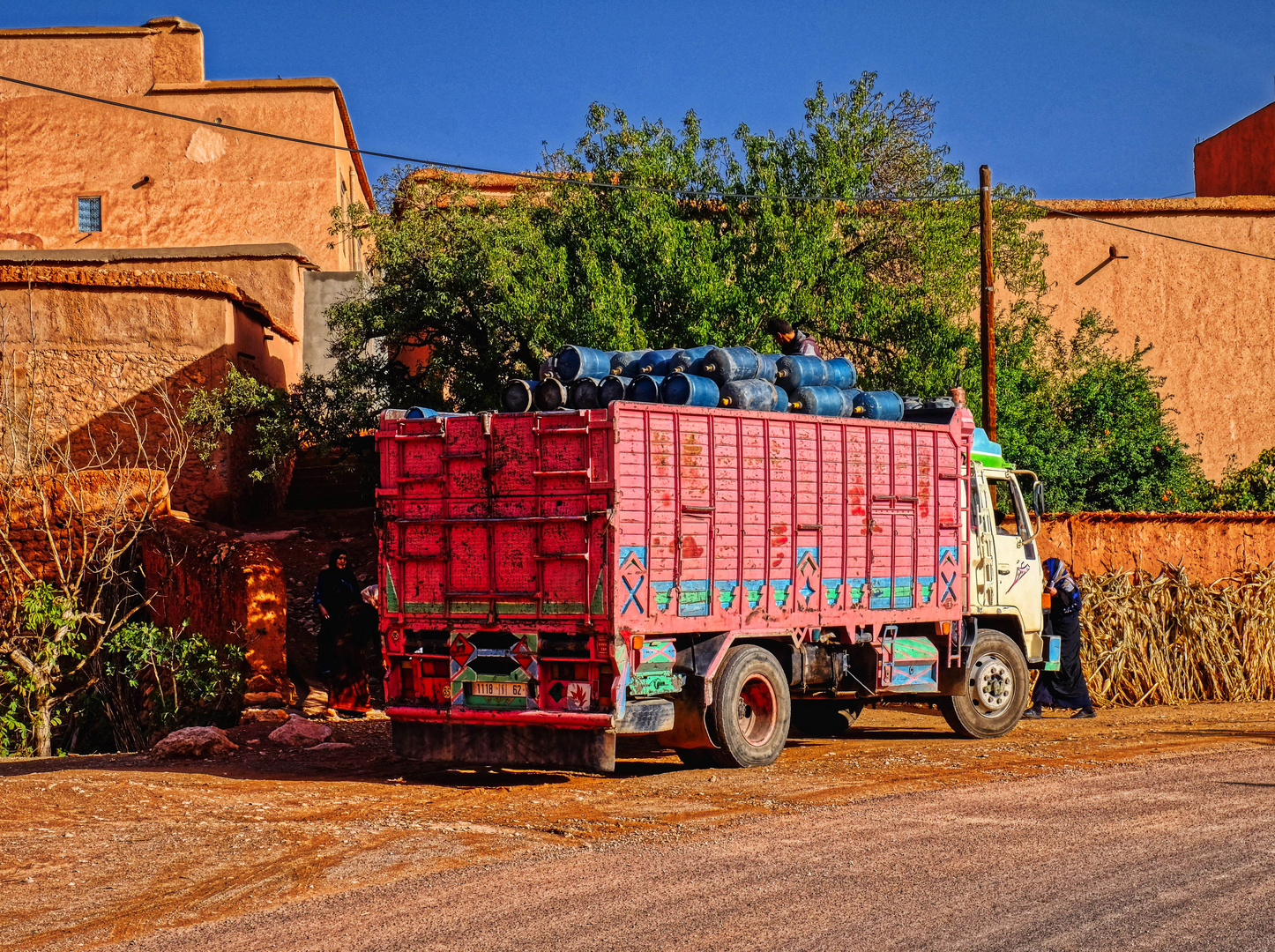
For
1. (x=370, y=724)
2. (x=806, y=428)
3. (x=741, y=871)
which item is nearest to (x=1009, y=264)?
(x=806, y=428)

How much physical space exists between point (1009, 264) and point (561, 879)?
17.4 meters

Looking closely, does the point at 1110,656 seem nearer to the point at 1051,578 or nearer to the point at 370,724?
the point at 1051,578

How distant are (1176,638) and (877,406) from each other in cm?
716

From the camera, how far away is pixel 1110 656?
1633 centimetres

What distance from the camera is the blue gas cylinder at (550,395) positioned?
34.9ft

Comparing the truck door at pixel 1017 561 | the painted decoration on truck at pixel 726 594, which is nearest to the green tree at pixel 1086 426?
the truck door at pixel 1017 561

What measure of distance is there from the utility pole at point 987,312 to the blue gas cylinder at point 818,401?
19.0ft

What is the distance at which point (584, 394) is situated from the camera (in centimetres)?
1085

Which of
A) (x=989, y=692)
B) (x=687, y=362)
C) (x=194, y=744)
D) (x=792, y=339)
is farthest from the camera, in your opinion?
(x=792, y=339)

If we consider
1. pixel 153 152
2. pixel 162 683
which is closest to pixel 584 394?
pixel 162 683

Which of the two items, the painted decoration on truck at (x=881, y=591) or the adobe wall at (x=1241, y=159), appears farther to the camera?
the adobe wall at (x=1241, y=159)

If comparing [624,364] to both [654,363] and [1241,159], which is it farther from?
[1241,159]

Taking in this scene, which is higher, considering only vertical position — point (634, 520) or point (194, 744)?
point (634, 520)

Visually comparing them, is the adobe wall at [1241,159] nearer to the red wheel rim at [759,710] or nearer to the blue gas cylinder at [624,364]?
the blue gas cylinder at [624,364]
